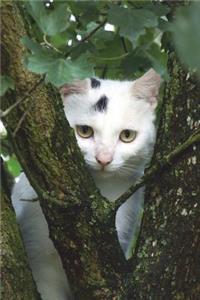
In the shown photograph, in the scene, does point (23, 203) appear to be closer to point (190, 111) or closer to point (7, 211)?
point (7, 211)

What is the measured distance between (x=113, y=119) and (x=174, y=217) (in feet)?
1.96

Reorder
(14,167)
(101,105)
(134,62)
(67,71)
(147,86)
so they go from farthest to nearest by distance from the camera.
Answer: (14,167)
(147,86)
(101,105)
(134,62)
(67,71)

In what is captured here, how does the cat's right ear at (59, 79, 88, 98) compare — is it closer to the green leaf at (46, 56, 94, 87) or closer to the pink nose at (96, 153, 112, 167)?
the pink nose at (96, 153, 112, 167)

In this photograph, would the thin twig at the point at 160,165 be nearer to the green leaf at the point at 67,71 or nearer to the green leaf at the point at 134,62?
the green leaf at the point at 134,62

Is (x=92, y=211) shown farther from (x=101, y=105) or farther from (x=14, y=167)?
(x=14, y=167)

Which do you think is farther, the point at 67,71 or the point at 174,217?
the point at 174,217

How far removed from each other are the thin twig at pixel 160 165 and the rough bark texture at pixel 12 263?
26 centimetres

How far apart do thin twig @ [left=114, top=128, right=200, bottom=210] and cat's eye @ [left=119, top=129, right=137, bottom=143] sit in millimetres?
482

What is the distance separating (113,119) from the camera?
159cm

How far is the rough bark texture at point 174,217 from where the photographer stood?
102cm

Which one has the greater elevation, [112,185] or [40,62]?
[40,62]

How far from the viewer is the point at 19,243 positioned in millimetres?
1123

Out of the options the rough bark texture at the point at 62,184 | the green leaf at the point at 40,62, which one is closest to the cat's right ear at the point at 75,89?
the rough bark texture at the point at 62,184

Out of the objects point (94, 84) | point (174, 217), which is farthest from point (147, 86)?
point (174, 217)
